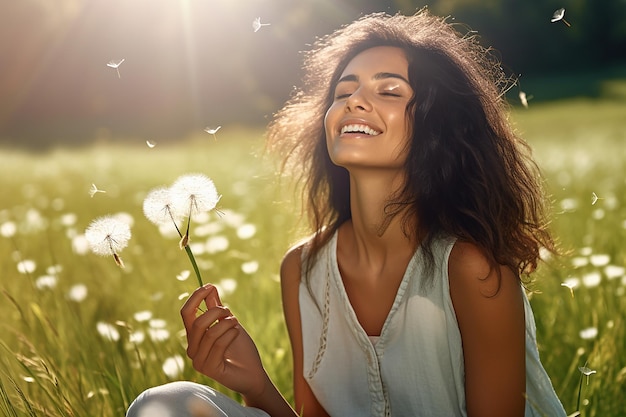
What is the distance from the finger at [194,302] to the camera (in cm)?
178

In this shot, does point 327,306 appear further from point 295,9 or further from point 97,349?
point 295,9

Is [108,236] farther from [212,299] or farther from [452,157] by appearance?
[452,157]

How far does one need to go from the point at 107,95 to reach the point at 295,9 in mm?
7104

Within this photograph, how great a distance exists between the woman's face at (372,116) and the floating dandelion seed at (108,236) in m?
0.67

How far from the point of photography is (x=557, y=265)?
10.3ft

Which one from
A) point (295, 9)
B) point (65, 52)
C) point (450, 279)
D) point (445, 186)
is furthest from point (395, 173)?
point (295, 9)

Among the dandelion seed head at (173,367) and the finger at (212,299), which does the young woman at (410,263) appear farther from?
the dandelion seed head at (173,367)

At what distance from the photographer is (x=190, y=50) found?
27625mm

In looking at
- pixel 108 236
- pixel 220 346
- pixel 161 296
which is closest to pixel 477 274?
pixel 220 346

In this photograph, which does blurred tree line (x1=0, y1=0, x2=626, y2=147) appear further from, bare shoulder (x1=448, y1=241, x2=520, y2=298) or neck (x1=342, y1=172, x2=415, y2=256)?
bare shoulder (x1=448, y1=241, x2=520, y2=298)

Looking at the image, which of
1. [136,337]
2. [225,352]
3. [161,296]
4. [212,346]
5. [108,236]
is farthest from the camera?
[161,296]

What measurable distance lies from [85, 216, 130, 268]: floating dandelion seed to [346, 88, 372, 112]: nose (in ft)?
2.49

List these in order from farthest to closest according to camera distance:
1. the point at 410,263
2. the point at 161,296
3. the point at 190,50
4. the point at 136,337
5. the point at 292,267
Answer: the point at 190,50
the point at 161,296
the point at 292,267
the point at 136,337
the point at 410,263

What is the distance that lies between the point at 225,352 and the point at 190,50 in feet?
87.2
